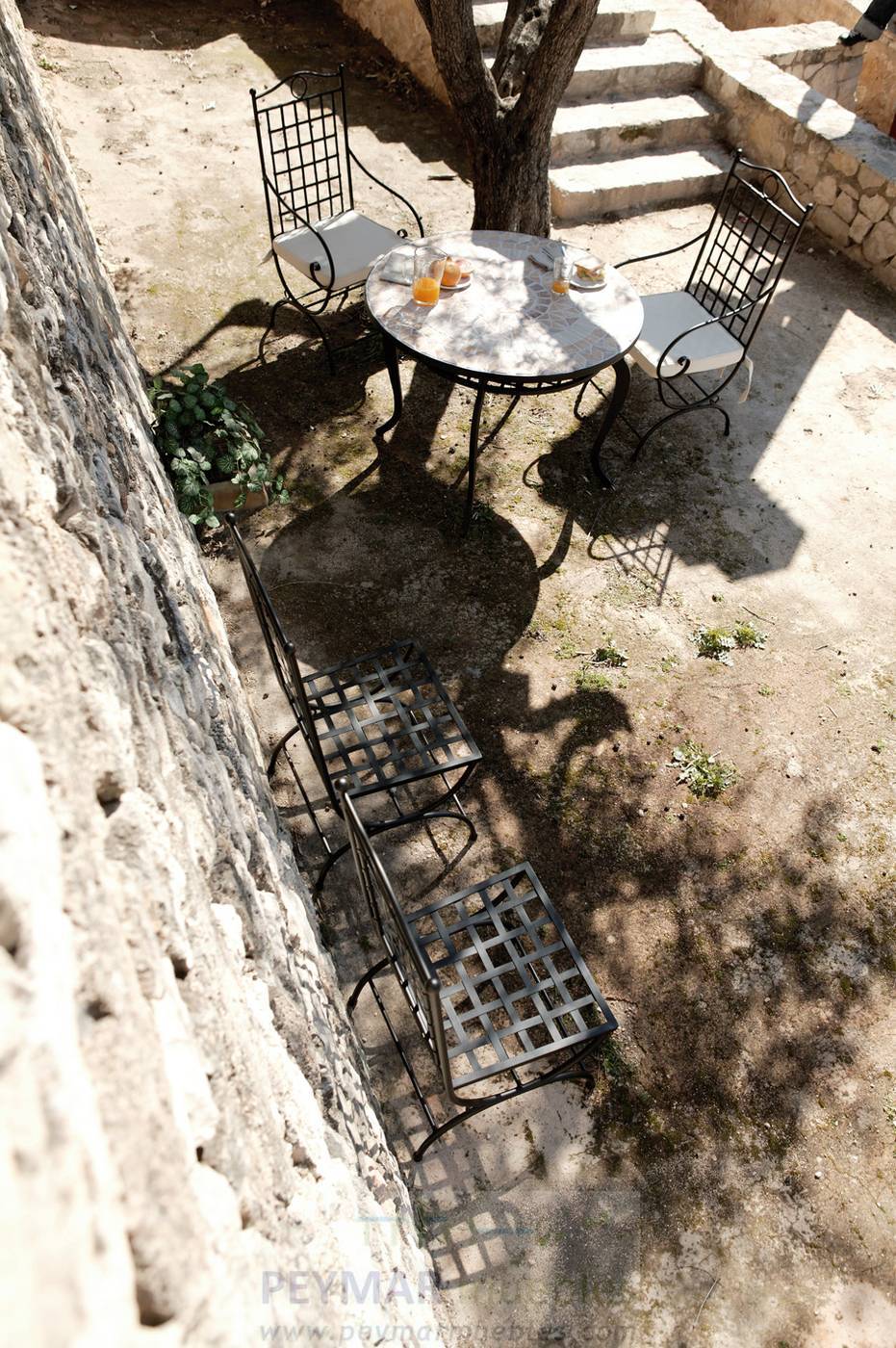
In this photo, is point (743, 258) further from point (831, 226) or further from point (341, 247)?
point (341, 247)

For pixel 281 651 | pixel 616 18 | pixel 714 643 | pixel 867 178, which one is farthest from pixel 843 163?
pixel 281 651

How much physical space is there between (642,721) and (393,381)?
211cm

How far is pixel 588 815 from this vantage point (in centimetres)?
335

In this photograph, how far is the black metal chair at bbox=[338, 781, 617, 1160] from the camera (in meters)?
2.33

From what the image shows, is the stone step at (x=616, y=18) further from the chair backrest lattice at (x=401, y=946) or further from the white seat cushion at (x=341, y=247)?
the chair backrest lattice at (x=401, y=946)

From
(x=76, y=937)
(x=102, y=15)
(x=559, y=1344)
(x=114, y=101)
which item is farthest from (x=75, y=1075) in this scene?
(x=102, y=15)

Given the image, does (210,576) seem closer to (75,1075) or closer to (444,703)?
(444,703)

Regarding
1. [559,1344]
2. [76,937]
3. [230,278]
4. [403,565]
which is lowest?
[559,1344]

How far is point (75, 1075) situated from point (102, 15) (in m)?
9.16

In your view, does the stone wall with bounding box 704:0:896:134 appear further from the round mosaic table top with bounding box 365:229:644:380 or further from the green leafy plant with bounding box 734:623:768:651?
the green leafy plant with bounding box 734:623:768:651

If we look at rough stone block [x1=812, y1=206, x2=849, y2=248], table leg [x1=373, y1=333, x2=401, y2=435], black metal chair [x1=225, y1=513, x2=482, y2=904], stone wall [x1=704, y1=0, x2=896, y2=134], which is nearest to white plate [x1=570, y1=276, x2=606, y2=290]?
table leg [x1=373, y1=333, x2=401, y2=435]

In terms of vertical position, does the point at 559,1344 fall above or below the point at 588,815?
below

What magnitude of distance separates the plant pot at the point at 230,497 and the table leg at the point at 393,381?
78 centimetres

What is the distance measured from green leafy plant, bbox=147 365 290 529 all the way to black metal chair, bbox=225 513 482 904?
35.6 inches
